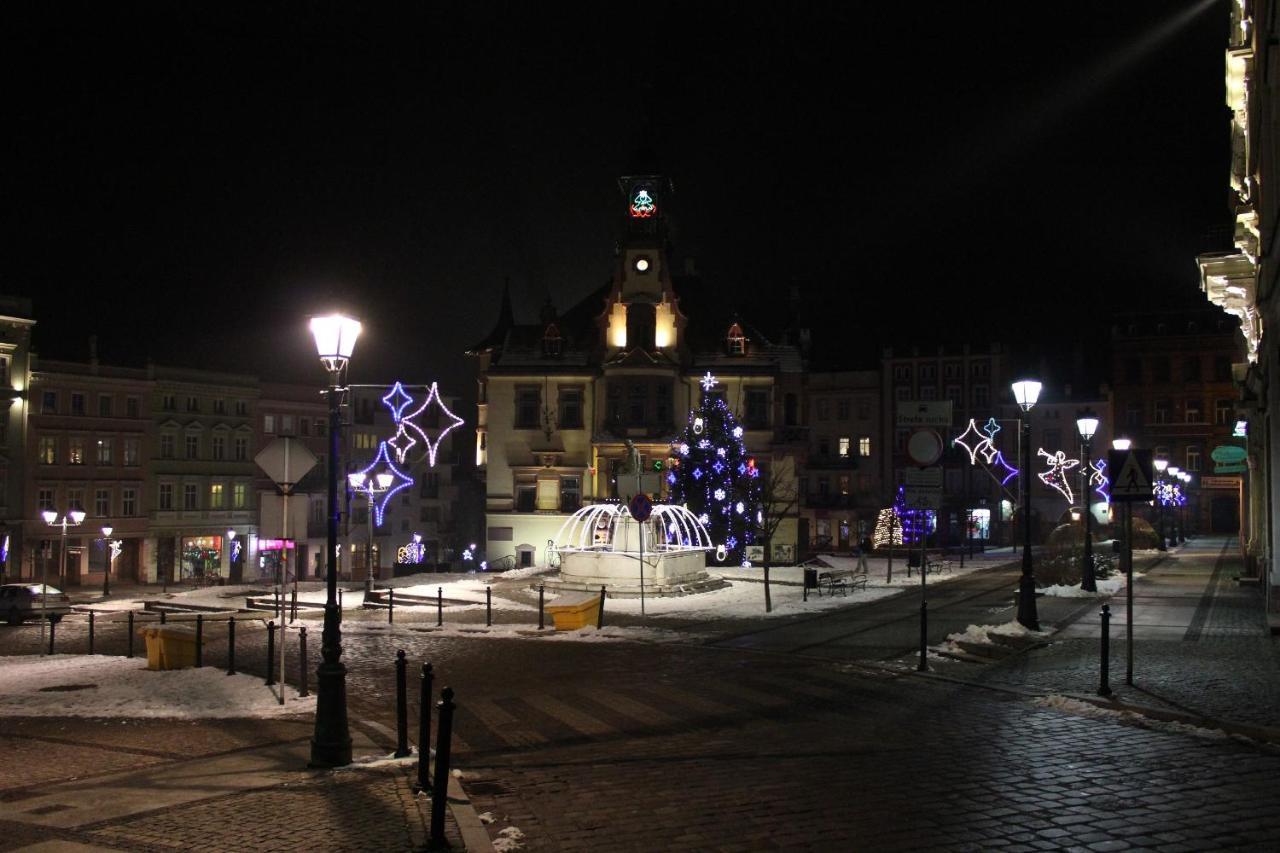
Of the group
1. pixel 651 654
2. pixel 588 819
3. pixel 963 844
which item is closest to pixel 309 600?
pixel 651 654

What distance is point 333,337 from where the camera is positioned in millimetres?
12211

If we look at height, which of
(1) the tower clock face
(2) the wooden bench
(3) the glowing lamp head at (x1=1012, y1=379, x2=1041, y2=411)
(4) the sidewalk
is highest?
(1) the tower clock face

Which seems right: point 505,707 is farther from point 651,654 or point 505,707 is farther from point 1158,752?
point 1158,752

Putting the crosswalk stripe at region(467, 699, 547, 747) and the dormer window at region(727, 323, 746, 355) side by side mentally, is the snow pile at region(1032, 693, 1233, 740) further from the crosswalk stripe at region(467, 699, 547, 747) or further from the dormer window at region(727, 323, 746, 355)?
the dormer window at region(727, 323, 746, 355)

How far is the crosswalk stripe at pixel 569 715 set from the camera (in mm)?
12773

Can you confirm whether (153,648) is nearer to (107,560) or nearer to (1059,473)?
(107,560)

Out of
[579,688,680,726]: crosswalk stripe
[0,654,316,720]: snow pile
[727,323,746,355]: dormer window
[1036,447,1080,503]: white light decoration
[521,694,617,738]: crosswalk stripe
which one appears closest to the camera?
[521,694,617,738]: crosswalk stripe

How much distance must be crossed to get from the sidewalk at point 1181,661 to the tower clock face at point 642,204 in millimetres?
37097

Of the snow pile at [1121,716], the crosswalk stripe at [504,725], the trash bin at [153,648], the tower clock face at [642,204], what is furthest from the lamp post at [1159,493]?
the trash bin at [153,648]

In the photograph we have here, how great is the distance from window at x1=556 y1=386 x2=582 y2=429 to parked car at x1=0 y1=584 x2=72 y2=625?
28.5 m

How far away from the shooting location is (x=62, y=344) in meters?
59.1

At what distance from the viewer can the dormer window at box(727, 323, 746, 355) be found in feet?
195

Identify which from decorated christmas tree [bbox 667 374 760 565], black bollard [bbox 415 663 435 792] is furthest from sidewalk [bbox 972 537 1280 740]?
decorated christmas tree [bbox 667 374 760 565]

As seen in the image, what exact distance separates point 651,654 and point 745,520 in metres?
30.2
